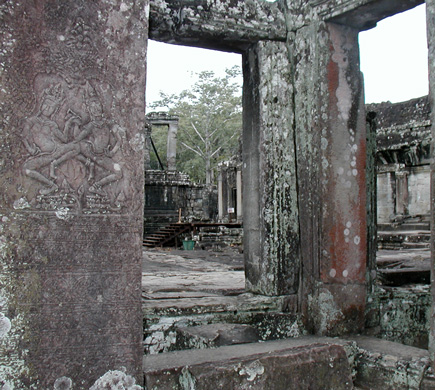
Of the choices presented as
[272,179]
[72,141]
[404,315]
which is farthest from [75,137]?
[404,315]

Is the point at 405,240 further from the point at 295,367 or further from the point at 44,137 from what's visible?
the point at 44,137

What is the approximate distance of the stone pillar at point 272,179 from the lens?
377 cm

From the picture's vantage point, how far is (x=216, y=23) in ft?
11.9

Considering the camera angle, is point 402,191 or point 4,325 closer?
point 4,325

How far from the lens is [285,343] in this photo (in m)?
3.13

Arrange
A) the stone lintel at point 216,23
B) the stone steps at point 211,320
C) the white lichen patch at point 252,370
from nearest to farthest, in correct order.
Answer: the white lichen patch at point 252,370 → the stone steps at point 211,320 → the stone lintel at point 216,23

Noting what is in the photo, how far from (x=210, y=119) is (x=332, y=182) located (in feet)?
126

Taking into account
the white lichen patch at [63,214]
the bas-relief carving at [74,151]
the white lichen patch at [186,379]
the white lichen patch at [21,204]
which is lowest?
the white lichen patch at [186,379]

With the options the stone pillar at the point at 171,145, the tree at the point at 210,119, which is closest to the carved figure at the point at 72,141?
the stone pillar at the point at 171,145

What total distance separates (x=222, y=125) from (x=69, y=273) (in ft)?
128

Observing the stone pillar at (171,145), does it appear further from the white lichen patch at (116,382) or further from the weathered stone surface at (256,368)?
the white lichen patch at (116,382)

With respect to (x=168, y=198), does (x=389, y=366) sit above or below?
below

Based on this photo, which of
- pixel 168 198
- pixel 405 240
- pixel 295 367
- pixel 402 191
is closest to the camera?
pixel 295 367

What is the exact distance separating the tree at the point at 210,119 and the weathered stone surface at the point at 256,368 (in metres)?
37.1
